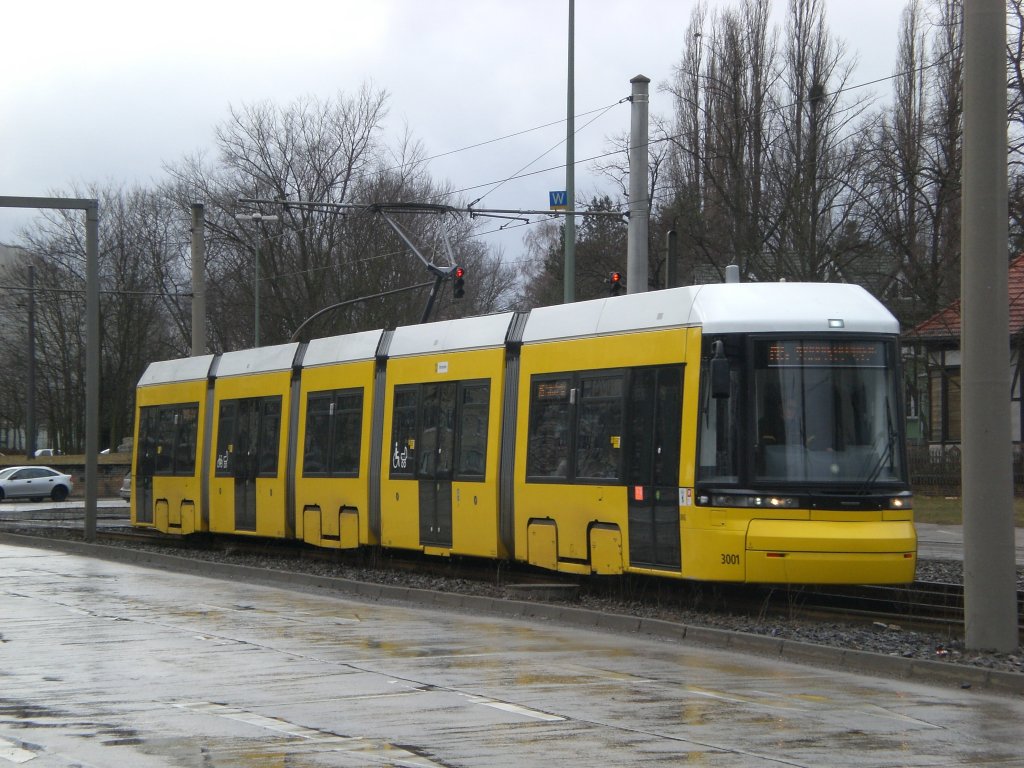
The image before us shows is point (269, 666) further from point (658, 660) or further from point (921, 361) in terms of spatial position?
point (921, 361)

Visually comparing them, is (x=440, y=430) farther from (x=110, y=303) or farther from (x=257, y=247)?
(x=110, y=303)

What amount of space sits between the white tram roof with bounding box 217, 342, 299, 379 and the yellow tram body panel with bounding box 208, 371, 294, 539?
0.35ft

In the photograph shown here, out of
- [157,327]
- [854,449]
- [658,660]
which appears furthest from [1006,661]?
[157,327]

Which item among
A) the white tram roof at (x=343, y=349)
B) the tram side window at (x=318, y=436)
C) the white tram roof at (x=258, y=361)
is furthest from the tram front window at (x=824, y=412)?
the white tram roof at (x=258, y=361)

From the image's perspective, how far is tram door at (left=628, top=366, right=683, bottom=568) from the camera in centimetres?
1465

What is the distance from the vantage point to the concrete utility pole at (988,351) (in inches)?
446

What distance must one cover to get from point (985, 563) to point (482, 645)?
13.3 ft

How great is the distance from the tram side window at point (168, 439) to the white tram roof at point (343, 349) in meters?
4.52

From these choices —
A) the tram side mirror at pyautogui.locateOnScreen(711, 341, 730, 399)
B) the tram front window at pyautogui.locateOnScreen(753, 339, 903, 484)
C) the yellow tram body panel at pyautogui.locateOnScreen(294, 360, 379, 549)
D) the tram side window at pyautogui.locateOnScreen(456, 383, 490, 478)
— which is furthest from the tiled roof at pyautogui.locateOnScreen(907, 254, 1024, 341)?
the tram side mirror at pyautogui.locateOnScreen(711, 341, 730, 399)

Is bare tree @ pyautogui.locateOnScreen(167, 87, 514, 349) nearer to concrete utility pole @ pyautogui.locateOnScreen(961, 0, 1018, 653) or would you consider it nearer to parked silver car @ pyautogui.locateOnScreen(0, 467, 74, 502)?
parked silver car @ pyautogui.locateOnScreen(0, 467, 74, 502)

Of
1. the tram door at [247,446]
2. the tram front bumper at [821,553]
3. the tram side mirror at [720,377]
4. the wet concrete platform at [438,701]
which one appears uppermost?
the tram side mirror at [720,377]

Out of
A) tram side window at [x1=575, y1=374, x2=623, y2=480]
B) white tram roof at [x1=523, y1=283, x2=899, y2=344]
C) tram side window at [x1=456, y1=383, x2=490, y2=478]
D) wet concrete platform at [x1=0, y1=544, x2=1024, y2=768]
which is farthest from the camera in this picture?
tram side window at [x1=456, y1=383, x2=490, y2=478]

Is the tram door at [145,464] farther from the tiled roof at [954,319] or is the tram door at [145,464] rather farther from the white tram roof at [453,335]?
the tiled roof at [954,319]

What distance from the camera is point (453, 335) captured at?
63.2 ft
